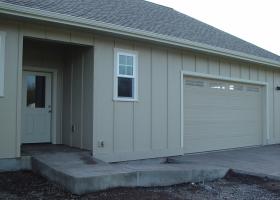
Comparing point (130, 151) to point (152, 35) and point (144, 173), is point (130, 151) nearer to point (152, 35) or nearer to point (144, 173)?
point (144, 173)

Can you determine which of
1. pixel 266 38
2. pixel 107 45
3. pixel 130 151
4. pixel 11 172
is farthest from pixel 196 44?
pixel 266 38

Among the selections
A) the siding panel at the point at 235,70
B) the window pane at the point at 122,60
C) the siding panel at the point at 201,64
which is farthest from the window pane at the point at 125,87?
the siding panel at the point at 235,70

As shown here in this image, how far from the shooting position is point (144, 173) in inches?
283

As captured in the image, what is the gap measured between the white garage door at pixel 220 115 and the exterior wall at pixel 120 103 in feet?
1.97

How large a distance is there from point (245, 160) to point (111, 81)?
439 cm

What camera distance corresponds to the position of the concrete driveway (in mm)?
8617

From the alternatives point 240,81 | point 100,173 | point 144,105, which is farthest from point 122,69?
point 240,81

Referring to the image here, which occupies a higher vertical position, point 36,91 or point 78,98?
point 36,91

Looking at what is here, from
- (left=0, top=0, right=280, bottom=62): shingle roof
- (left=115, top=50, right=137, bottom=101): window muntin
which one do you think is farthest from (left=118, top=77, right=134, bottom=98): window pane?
(left=0, top=0, right=280, bottom=62): shingle roof

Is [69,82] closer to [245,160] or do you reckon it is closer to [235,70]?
[245,160]

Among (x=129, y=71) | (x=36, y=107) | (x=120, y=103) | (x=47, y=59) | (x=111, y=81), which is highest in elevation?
(x=47, y=59)

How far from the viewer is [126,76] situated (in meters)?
9.49

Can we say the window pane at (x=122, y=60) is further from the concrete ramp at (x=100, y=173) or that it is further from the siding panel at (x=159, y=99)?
the concrete ramp at (x=100, y=173)

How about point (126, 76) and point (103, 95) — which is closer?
point (103, 95)
